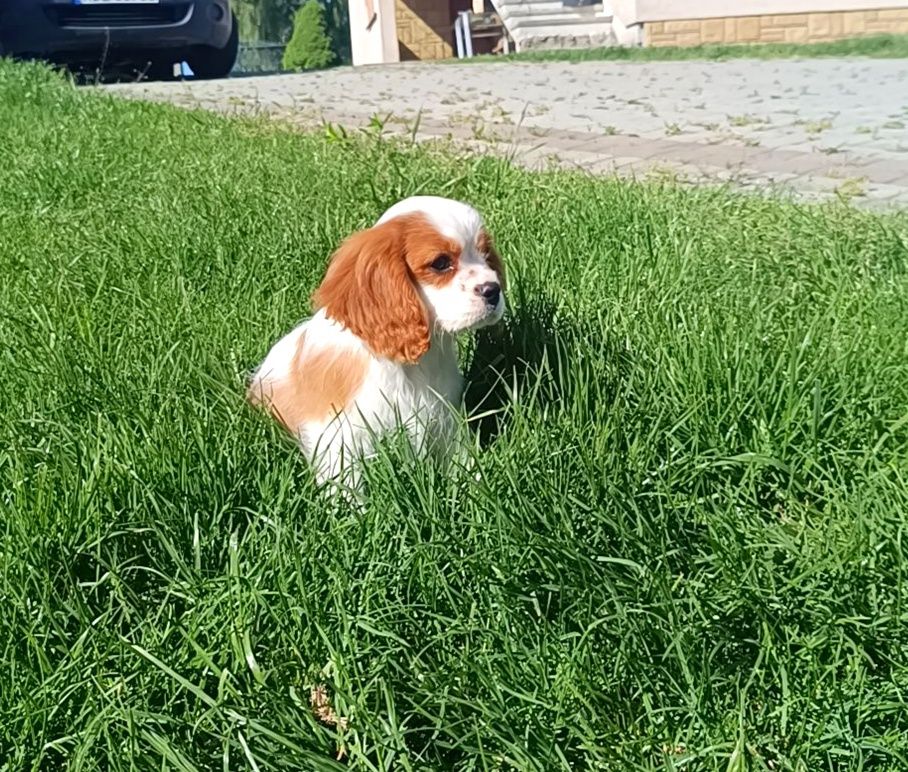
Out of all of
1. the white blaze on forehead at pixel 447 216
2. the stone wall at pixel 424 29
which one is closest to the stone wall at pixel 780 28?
the stone wall at pixel 424 29

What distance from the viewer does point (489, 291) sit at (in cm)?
225

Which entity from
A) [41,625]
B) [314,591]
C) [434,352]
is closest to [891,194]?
[434,352]

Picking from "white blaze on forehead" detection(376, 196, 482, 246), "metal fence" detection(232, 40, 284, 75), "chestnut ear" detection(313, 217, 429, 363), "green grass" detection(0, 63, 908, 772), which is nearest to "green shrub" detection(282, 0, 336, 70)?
"metal fence" detection(232, 40, 284, 75)

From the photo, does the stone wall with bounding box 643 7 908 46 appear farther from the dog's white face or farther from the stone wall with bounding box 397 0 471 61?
the dog's white face

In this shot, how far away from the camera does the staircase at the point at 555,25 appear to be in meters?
19.5

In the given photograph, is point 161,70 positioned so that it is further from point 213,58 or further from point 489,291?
point 489,291

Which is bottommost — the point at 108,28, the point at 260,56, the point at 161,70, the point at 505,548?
the point at 505,548

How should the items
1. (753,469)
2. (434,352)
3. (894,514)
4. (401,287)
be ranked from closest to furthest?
1. (894,514)
2. (753,469)
3. (401,287)
4. (434,352)

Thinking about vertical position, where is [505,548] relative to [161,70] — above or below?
below

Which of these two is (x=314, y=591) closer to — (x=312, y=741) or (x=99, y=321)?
(x=312, y=741)

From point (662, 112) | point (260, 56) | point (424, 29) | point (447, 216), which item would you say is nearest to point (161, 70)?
point (662, 112)

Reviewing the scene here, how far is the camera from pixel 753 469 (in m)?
2.06

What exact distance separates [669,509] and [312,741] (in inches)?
30.5

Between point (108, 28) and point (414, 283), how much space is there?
1013cm
